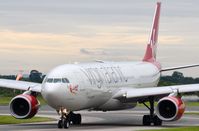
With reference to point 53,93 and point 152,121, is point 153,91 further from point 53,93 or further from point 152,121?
point 53,93

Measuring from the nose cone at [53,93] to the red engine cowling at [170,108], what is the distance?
7.14m

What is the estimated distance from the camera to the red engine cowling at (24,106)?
176ft

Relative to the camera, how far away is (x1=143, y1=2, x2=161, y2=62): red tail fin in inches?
2813

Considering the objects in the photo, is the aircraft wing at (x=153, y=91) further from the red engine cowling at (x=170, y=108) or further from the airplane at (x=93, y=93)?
the red engine cowling at (x=170, y=108)

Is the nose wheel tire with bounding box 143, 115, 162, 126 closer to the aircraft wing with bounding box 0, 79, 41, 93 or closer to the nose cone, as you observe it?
the aircraft wing with bounding box 0, 79, 41, 93

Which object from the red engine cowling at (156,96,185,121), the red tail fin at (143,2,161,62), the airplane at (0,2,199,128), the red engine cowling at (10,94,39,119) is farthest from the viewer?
the red tail fin at (143,2,161,62)

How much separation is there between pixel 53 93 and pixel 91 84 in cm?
497

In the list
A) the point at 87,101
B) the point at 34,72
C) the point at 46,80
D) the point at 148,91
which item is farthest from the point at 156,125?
the point at 34,72

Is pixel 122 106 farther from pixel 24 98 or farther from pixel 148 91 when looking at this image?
pixel 24 98

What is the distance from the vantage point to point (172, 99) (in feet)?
173

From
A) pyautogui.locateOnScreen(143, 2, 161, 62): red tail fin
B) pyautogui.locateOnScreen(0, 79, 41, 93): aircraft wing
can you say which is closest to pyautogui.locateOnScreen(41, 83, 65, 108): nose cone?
pyautogui.locateOnScreen(0, 79, 41, 93): aircraft wing

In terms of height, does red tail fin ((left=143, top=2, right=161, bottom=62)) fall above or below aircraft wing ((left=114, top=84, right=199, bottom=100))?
above

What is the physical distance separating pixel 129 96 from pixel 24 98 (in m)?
7.32

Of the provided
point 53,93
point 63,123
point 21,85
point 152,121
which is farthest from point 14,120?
point 53,93
